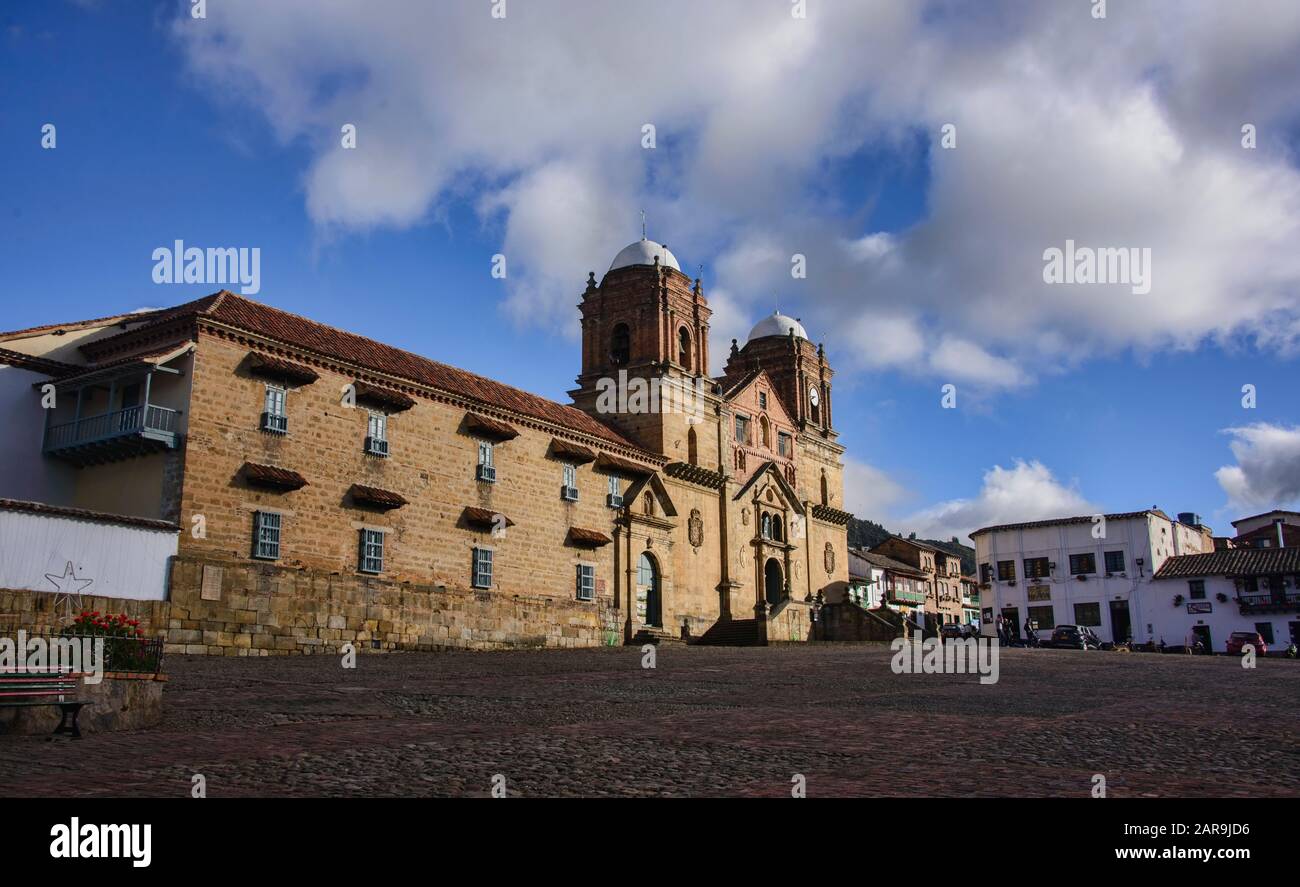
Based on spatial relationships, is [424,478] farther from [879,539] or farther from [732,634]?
[879,539]

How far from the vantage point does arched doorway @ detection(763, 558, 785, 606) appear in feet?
148

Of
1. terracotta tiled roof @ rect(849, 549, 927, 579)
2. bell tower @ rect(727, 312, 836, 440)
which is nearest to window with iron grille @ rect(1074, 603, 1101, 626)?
terracotta tiled roof @ rect(849, 549, 927, 579)

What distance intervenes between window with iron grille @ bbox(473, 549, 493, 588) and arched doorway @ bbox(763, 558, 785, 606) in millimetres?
16845

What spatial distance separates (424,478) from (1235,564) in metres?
43.2

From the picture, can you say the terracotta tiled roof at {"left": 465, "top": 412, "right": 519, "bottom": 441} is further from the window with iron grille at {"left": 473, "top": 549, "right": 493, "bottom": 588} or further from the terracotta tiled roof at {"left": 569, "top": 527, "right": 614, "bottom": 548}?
the terracotta tiled roof at {"left": 569, "top": 527, "right": 614, "bottom": 548}

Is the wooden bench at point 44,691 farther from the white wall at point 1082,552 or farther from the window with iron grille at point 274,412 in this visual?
the white wall at point 1082,552

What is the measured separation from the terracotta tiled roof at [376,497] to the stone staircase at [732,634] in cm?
1504

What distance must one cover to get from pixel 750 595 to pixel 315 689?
29732 mm

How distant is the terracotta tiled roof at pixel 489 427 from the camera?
31062 mm

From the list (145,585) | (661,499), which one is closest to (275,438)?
(145,585)

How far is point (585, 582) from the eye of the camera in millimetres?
34875

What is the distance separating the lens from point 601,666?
2183 centimetres

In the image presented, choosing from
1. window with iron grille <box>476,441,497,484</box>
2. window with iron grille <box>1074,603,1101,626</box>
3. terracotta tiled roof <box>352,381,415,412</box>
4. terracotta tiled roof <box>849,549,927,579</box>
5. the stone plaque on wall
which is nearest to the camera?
the stone plaque on wall
